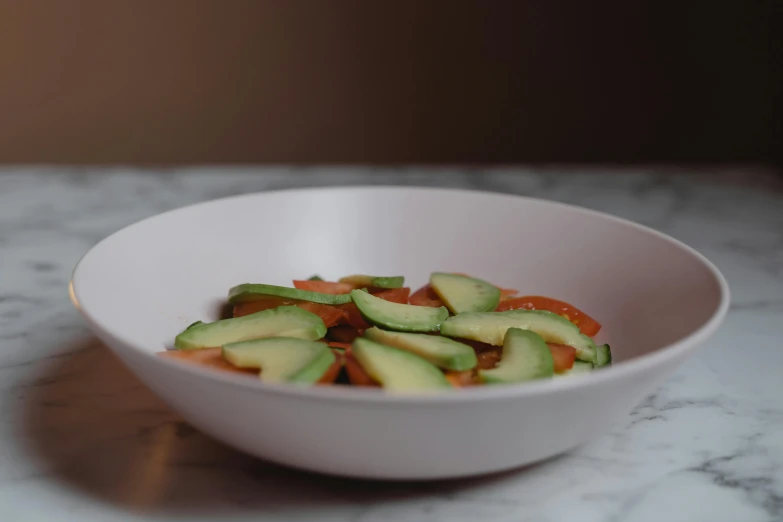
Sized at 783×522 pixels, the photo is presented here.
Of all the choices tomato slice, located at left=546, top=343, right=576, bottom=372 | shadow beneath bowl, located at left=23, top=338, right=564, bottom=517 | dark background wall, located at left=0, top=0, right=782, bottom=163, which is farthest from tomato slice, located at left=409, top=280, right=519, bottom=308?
dark background wall, located at left=0, top=0, right=782, bottom=163

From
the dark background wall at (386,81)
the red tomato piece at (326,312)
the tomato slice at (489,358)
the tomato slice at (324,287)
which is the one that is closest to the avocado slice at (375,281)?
the tomato slice at (324,287)

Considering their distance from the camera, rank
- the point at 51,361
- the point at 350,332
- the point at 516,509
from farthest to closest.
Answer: the point at 51,361 < the point at 350,332 < the point at 516,509

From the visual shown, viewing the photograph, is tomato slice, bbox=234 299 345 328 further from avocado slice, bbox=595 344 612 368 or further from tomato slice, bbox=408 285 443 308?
avocado slice, bbox=595 344 612 368

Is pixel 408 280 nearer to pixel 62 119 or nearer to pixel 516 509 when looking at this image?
pixel 516 509

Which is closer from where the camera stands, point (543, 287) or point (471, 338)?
point (471, 338)

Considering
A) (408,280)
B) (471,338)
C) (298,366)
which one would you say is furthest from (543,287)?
(298,366)

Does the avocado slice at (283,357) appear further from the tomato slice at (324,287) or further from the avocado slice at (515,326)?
the tomato slice at (324,287)

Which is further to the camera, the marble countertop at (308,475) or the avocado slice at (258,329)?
the avocado slice at (258,329)

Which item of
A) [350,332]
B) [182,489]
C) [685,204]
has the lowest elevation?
[182,489]
